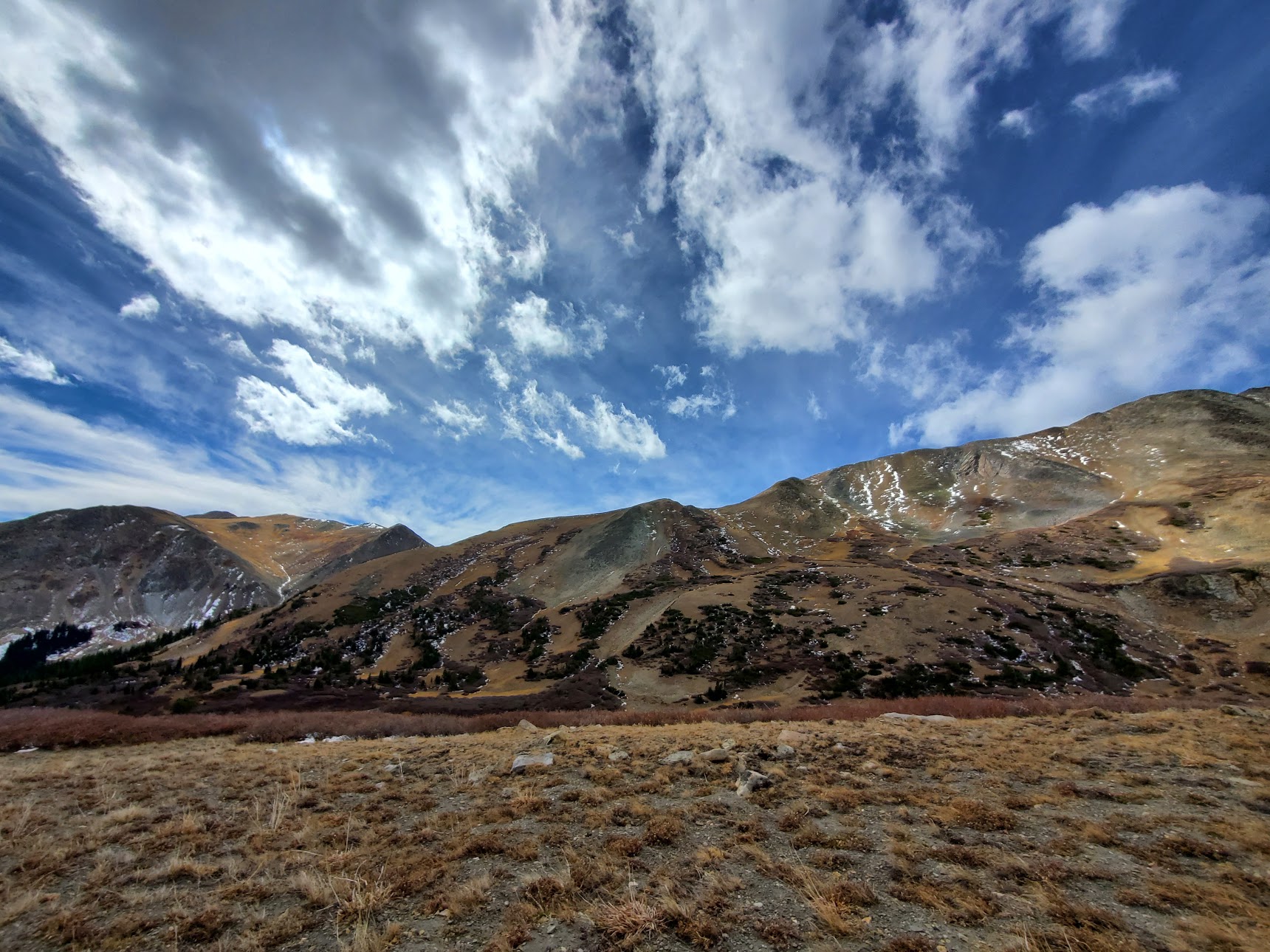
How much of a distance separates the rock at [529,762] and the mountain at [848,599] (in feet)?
99.6

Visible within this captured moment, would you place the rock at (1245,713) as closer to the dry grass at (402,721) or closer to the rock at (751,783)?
the dry grass at (402,721)

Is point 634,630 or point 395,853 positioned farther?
point 634,630

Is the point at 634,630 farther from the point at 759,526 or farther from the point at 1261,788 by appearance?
the point at 759,526

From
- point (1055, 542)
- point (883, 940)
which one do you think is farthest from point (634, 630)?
point (1055, 542)

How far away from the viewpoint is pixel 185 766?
16562 millimetres

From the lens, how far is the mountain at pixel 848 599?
46625 mm

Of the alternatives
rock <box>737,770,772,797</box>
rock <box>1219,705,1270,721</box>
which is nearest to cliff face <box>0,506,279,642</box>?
rock <box>737,770,772,797</box>

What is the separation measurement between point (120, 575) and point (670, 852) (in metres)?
252

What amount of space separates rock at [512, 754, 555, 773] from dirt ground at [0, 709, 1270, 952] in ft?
1.21

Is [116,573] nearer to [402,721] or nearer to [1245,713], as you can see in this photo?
[402,721]

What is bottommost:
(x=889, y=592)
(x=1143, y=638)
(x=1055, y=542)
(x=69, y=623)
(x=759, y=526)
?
(x=69, y=623)

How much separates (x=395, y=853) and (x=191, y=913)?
9.55 ft

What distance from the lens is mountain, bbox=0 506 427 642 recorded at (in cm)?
15550

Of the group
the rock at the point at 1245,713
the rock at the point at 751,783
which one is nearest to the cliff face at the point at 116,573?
the rock at the point at 751,783
